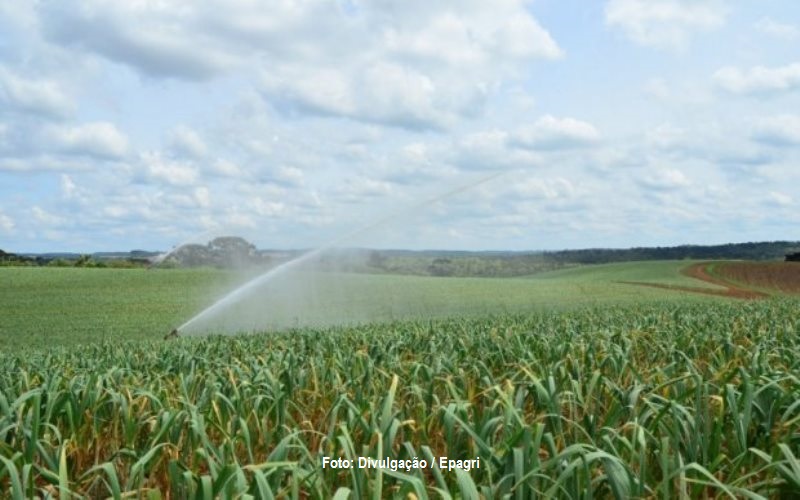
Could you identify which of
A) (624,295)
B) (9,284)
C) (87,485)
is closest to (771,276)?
(624,295)

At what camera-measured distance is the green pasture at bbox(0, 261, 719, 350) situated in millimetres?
25500

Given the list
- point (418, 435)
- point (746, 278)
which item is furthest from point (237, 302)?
point (746, 278)

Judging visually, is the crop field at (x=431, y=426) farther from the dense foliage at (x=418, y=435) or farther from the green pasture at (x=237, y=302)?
the green pasture at (x=237, y=302)

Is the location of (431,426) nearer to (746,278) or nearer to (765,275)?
(746,278)

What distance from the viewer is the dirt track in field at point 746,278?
1823 inches

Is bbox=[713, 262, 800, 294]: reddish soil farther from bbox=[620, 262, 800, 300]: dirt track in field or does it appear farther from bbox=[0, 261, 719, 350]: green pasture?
bbox=[0, 261, 719, 350]: green pasture

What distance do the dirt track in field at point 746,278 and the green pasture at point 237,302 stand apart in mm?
2973

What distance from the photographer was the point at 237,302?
2631 centimetres

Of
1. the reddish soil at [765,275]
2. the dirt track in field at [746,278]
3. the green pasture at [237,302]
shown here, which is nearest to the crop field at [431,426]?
the green pasture at [237,302]

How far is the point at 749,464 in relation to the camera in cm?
364

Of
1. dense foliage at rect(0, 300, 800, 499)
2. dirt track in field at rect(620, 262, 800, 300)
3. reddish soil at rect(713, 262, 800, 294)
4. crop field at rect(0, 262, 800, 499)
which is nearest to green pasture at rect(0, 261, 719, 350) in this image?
dirt track in field at rect(620, 262, 800, 300)

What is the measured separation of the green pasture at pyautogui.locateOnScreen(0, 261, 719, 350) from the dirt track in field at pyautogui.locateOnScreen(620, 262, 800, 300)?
297cm

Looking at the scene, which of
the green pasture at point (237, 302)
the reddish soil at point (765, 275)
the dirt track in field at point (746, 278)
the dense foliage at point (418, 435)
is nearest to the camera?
the dense foliage at point (418, 435)

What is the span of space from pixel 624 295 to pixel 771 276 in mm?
19298
